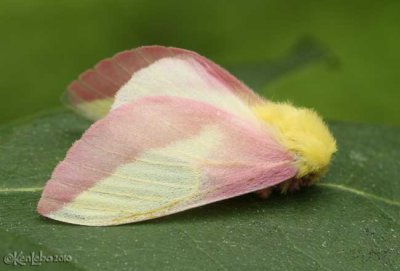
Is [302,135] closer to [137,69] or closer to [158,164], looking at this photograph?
[158,164]

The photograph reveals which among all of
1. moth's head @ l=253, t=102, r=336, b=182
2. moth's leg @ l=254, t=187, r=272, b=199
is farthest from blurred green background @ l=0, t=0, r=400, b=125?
moth's leg @ l=254, t=187, r=272, b=199

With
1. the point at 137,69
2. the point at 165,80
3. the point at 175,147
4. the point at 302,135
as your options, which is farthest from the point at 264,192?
the point at 137,69

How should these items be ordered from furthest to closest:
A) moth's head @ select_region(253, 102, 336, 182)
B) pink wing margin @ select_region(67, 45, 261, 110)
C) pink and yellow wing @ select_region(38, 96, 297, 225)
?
pink wing margin @ select_region(67, 45, 261, 110), moth's head @ select_region(253, 102, 336, 182), pink and yellow wing @ select_region(38, 96, 297, 225)

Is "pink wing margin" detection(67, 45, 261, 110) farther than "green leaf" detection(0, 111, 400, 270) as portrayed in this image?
Yes

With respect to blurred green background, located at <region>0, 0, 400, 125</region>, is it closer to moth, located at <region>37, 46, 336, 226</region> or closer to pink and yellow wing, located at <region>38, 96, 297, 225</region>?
moth, located at <region>37, 46, 336, 226</region>

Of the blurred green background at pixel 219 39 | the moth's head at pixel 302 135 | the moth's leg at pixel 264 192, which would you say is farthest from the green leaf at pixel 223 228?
the blurred green background at pixel 219 39

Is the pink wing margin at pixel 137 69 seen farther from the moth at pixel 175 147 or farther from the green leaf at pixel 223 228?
the green leaf at pixel 223 228
